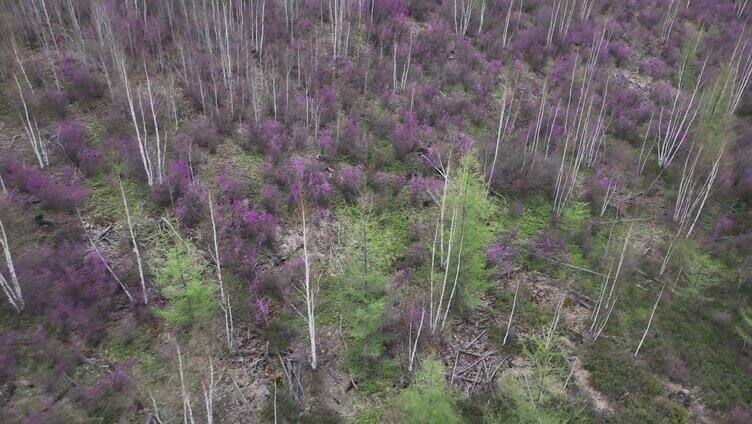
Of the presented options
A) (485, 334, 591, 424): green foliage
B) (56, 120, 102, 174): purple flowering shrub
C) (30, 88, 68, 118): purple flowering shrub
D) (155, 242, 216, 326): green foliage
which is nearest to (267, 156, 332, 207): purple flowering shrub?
(155, 242, 216, 326): green foliage

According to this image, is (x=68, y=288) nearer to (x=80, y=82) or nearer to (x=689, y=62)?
(x=80, y=82)

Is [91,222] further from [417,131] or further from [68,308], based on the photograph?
[417,131]

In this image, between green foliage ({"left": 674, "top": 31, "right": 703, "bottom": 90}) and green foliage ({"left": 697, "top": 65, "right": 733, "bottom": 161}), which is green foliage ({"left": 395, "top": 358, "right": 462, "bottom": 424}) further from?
green foliage ({"left": 674, "top": 31, "right": 703, "bottom": 90})

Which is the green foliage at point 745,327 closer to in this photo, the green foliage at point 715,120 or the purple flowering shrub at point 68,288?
the green foliage at point 715,120

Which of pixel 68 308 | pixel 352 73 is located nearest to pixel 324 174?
pixel 352 73

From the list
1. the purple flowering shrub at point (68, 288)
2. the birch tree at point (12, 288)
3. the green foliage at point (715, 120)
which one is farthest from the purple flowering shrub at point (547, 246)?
the birch tree at point (12, 288)
